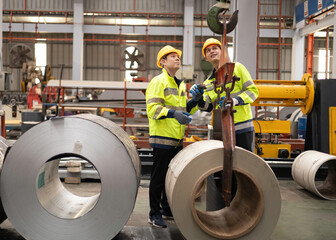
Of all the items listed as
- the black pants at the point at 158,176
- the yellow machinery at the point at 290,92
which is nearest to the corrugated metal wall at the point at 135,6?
the yellow machinery at the point at 290,92

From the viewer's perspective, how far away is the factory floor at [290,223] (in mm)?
3738

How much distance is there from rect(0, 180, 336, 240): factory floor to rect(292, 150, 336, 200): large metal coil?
170 mm

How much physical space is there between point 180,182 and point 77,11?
17.6 m

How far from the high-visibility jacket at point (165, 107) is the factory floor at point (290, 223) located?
0.82 m

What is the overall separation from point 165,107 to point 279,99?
3.57 meters

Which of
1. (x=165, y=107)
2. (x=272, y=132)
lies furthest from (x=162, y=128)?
(x=272, y=132)

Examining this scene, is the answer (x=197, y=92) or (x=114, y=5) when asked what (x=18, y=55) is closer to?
(x=114, y=5)

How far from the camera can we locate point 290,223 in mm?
4297

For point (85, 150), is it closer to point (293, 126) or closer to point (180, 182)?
point (180, 182)

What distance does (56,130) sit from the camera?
10.6 feet

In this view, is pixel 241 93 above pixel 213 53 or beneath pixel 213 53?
beneath

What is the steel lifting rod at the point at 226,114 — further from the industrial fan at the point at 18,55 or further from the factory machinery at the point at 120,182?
the industrial fan at the point at 18,55

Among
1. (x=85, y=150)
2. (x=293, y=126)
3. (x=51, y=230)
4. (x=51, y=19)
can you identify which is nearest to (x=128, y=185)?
(x=85, y=150)

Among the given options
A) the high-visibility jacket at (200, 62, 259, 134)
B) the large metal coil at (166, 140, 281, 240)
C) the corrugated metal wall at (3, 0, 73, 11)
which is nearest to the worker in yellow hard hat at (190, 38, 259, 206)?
the high-visibility jacket at (200, 62, 259, 134)
